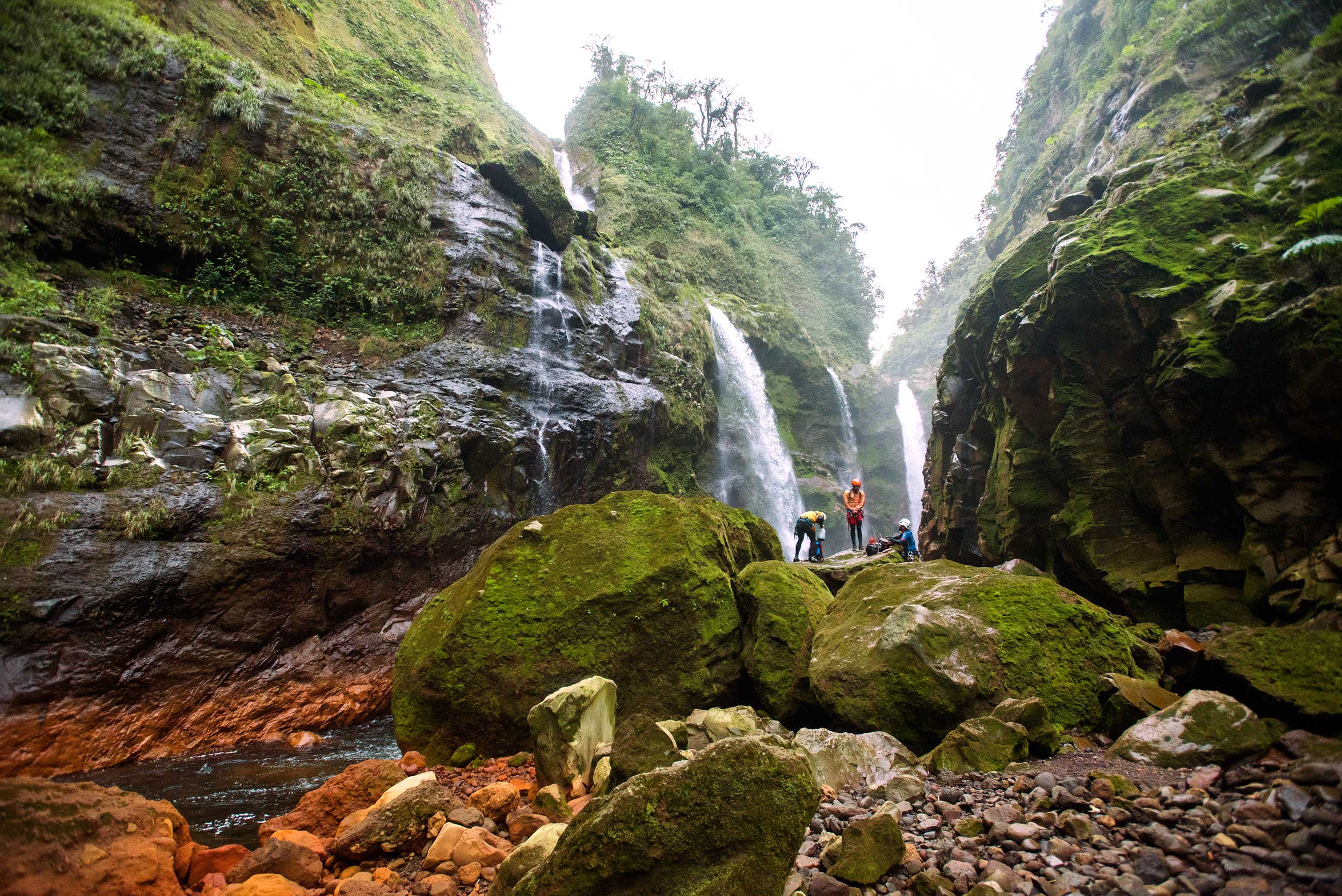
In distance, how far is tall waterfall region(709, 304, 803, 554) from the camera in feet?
69.0

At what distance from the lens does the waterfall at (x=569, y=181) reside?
2866 centimetres

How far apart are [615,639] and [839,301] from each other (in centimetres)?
3859

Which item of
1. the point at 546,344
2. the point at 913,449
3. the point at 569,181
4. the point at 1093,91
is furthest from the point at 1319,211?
the point at 569,181

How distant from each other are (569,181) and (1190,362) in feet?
97.3

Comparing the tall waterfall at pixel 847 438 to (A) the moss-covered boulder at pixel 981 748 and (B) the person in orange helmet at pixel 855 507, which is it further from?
(A) the moss-covered boulder at pixel 981 748

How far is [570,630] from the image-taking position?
18.6 ft

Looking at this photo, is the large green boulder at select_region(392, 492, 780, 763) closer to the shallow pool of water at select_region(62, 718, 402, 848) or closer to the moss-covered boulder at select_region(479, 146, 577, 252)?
the shallow pool of water at select_region(62, 718, 402, 848)

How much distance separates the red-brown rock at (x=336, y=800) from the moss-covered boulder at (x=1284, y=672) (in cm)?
624

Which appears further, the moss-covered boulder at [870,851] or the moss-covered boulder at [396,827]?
the moss-covered boulder at [396,827]

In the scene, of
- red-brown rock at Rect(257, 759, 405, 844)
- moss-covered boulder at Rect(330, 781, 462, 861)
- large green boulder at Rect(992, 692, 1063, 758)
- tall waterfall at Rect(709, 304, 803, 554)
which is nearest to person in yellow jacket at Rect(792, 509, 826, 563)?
tall waterfall at Rect(709, 304, 803, 554)

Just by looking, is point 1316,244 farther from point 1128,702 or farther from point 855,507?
point 855,507

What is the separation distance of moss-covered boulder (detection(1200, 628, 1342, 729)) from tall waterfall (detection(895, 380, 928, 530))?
24.1m

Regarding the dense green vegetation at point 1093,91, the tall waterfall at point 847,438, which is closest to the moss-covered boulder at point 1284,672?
the dense green vegetation at point 1093,91

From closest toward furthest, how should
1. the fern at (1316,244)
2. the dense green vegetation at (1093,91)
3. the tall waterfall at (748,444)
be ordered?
1. the fern at (1316,244)
2. the dense green vegetation at (1093,91)
3. the tall waterfall at (748,444)
